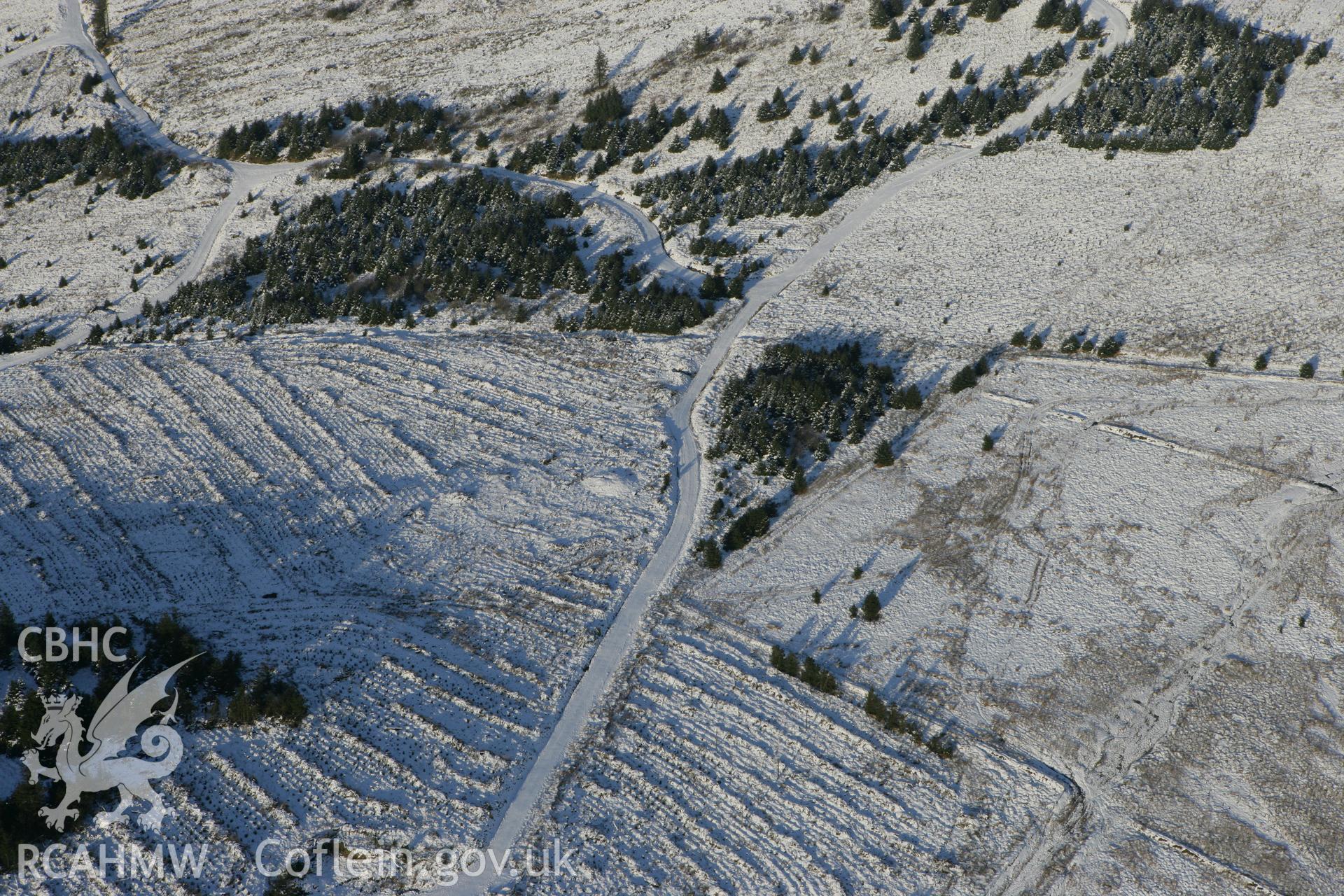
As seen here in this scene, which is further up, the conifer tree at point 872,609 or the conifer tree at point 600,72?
the conifer tree at point 600,72

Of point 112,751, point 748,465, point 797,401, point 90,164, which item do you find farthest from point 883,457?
point 90,164

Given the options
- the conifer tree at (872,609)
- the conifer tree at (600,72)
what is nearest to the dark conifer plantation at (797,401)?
the conifer tree at (872,609)

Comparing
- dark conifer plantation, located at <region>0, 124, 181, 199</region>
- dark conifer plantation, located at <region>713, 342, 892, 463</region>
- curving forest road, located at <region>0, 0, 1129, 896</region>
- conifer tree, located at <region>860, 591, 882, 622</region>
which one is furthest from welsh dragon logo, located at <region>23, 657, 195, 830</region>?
dark conifer plantation, located at <region>0, 124, 181, 199</region>

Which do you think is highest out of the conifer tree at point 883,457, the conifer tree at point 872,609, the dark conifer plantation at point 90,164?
the dark conifer plantation at point 90,164

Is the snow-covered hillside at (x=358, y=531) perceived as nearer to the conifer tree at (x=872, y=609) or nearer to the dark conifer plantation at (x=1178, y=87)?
the conifer tree at (x=872, y=609)

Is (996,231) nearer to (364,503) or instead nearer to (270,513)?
(364,503)

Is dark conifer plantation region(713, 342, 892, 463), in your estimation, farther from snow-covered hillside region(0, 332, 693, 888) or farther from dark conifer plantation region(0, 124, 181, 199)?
dark conifer plantation region(0, 124, 181, 199)
